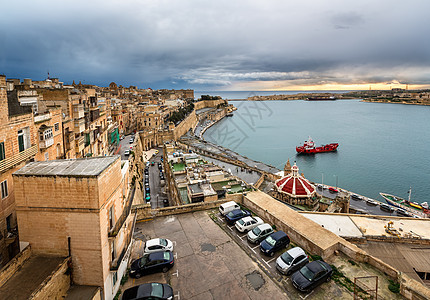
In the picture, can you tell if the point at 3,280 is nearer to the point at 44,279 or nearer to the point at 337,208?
the point at 44,279

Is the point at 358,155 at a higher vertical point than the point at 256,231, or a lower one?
lower

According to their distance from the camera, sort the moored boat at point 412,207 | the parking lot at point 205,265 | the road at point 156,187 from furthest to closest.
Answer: the moored boat at point 412,207
the road at point 156,187
the parking lot at point 205,265

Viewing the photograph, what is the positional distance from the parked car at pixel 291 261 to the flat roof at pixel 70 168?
6.37 metres

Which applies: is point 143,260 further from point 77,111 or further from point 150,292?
point 77,111

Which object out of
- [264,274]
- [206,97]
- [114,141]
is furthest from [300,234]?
[206,97]

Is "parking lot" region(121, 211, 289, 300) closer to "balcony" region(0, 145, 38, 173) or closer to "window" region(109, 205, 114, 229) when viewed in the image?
"window" region(109, 205, 114, 229)

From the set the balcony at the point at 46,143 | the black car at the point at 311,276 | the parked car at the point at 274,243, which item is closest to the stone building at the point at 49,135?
the balcony at the point at 46,143

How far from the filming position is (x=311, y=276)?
7.89 m

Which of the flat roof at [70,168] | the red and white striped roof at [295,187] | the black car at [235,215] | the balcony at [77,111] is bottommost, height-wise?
the red and white striped roof at [295,187]

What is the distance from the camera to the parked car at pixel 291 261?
8.48 metres

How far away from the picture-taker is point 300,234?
395 inches

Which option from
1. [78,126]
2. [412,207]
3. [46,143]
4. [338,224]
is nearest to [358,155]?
[412,207]

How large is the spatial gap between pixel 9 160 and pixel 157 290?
705cm

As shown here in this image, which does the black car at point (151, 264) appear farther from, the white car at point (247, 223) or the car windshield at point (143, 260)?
the white car at point (247, 223)
